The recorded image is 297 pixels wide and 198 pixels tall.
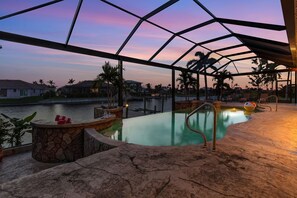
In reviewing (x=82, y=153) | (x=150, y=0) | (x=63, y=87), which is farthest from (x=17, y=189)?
(x=63, y=87)

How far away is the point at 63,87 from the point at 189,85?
139ft

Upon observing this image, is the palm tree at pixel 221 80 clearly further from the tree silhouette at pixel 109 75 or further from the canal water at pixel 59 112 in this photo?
the tree silhouette at pixel 109 75

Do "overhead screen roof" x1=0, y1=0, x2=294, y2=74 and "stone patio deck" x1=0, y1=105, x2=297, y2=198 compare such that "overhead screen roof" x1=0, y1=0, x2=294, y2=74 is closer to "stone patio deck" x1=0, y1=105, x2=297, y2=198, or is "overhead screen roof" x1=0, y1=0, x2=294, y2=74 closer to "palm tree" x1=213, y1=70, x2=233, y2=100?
"stone patio deck" x1=0, y1=105, x2=297, y2=198

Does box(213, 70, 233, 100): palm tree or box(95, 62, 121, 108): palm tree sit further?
box(213, 70, 233, 100): palm tree

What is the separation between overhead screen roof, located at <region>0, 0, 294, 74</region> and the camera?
5.73m

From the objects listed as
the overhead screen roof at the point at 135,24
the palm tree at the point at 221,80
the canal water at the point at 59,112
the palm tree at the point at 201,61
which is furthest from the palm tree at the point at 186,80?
the overhead screen roof at the point at 135,24

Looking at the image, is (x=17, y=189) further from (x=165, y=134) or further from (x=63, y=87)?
(x=63, y=87)

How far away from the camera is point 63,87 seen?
49.0m

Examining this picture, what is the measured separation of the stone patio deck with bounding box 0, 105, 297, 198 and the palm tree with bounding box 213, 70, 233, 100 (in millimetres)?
15709

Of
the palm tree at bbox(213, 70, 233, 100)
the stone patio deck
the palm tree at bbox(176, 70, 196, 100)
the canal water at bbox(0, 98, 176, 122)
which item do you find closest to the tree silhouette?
the canal water at bbox(0, 98, 176, 122)

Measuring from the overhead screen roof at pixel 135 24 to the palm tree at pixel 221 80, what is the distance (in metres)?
9.02

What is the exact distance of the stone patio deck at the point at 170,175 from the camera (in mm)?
2082

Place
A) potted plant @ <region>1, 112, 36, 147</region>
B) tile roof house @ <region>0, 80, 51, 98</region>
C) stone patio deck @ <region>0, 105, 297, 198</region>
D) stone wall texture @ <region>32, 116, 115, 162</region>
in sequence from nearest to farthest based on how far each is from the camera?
stone patio deck @ <region>0, 105, 297, 198</region> → stone wall texture @ <region>32, 116, 115, 162</region> → potted plant @ <region>1, 112, 36, 147</region> → tile roof house @ <region>0, 80, 51, 98</region>

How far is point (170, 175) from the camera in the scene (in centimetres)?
246
